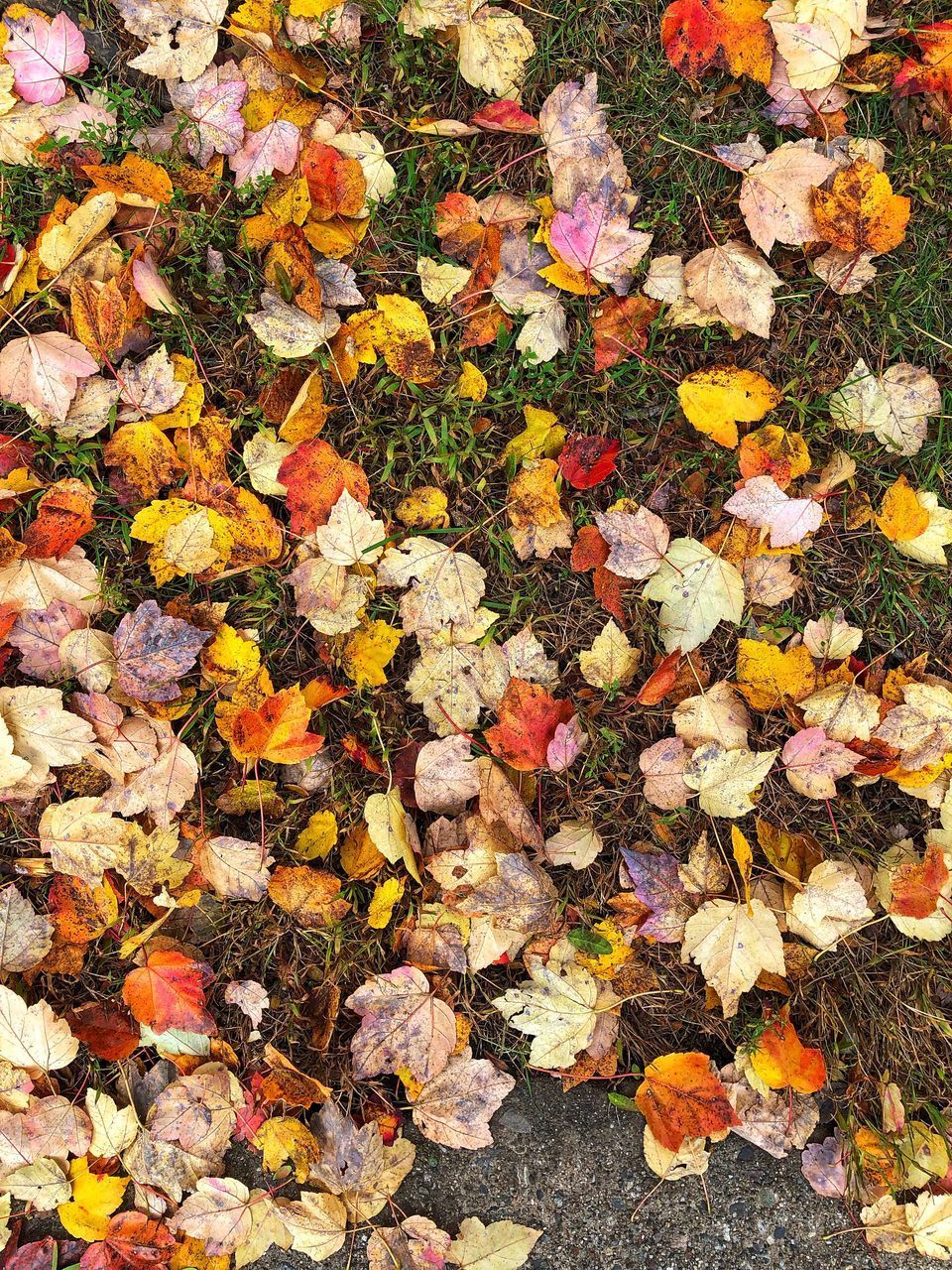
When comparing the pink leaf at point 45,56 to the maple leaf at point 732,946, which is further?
the pink leaf at point 45,56

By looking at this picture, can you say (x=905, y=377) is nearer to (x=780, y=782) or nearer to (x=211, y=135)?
(x=780, y=782)

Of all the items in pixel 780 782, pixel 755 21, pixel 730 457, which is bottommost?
pixel 780 782

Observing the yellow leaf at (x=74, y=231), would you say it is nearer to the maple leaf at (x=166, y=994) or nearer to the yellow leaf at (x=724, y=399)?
the yellow leaf at (x=724, y=399)

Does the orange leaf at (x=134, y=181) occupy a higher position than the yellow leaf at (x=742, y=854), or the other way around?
the orange leaf at (x=134, y=181)

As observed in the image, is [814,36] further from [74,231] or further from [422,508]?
[74,231]

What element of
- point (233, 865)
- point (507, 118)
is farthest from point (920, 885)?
point (507, 118)

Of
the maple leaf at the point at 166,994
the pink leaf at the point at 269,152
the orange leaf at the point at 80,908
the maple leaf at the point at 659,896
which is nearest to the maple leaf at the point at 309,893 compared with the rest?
the maple leaf at the point at 166,994

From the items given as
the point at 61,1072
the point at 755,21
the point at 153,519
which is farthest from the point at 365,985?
the point at 755,21
